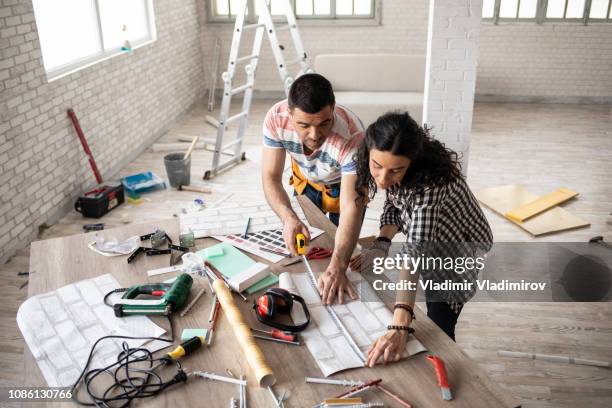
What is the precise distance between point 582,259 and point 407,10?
4414 millimetres

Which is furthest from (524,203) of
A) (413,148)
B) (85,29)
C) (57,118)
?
(85,29)

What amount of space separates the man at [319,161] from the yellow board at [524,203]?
79.3 inches

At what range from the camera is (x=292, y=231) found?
6.25ft

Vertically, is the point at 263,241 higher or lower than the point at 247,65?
lower

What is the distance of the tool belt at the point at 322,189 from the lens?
2.38 meters

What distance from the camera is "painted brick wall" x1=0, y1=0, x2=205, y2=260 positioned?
3.42 meters

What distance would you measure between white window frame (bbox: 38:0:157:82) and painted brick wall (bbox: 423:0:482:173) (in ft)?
9.10

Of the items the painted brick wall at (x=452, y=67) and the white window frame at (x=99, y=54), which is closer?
the painted brick wall at (x=452, y=67)

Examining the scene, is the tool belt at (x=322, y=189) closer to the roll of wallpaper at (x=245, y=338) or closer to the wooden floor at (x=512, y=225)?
the roll of wallpaper at (x=245, y=338)

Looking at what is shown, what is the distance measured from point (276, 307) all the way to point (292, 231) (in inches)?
16.8

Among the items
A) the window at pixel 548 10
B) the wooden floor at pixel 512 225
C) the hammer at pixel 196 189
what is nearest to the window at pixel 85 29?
the wooden floor at pixel 512 225

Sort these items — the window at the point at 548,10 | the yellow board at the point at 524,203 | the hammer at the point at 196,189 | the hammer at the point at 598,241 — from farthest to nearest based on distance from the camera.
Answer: the window at the point at 548,10
the hammer at the point at 196,189
the yellow board at the point at 524,203
the hammer at the point at 598,241

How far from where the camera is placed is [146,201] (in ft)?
14.1

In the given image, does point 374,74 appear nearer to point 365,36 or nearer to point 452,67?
point 365,36
